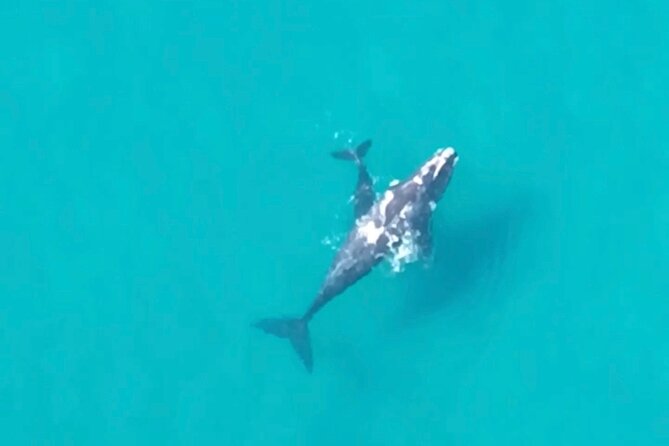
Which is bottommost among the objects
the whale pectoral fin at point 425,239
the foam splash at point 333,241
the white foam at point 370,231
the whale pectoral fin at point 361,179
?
the whale pectoral fin at point 425,239

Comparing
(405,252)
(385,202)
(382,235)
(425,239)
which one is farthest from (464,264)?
(385,202)

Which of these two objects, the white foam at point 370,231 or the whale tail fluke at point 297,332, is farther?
the whale tail fluke at point 297,332

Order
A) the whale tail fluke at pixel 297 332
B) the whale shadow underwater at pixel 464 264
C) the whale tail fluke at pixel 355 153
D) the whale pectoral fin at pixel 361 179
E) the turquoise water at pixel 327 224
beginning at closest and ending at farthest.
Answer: the whale tail fluke at pixel 297 332, the whale pectoral fin at pixel 361 179, the turquoise water at pixel 327 224, the whale tail fluke at pixel 355 153, the whale shadow underwater at pixel 464 264

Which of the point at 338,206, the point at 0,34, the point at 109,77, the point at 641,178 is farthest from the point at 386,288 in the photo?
the point at 0,34

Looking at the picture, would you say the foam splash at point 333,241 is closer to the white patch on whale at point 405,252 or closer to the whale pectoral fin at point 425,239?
the white patch on whale at point 405,252

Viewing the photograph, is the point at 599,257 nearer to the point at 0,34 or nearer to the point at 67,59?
the point at 67,59

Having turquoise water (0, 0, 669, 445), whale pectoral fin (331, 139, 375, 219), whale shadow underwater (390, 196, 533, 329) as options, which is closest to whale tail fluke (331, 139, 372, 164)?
whale pectoral fin (331, 139, 375, 219)

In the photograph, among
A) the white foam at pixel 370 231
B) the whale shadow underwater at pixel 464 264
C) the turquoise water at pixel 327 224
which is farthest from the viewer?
the whale shadow underwater at pixel 464 264

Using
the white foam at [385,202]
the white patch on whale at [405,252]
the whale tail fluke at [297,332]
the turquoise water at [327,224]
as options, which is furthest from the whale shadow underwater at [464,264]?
the whale tail fluke at [297,332]
